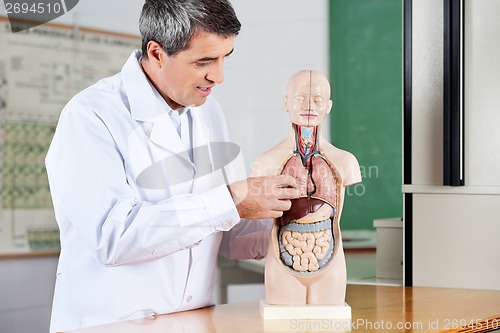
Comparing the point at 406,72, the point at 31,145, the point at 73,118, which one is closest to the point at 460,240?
the point at 406,72

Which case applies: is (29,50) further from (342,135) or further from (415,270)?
(415,270)

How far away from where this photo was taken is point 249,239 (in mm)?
1777

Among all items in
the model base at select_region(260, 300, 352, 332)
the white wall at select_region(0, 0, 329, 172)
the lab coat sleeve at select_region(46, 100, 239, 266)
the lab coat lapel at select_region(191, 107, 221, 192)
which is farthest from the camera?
the white wall at select_region(0, 0, 329, 172)

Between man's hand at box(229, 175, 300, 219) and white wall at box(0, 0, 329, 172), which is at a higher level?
white wall at box(0, 0, 329, 172)

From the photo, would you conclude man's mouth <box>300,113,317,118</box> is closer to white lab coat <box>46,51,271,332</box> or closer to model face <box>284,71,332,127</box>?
model face <box>284,71,332,127</box>

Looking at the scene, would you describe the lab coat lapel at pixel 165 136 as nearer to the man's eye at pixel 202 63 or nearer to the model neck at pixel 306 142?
the man's eye at pixel 202 63

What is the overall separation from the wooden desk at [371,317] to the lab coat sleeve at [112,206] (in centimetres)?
16

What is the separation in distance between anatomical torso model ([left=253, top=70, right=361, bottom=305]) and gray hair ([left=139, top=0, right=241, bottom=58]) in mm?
219

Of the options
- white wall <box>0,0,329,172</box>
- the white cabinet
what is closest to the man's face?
white wall <box>0,0,329,172</box>

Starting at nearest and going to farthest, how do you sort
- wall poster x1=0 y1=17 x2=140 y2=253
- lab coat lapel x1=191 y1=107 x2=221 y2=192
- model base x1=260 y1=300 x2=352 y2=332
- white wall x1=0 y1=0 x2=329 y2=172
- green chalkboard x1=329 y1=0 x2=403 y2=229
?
model base x1=260 y1=300 x2=352 y2=332 < lab coat lapel x1=191 y1=107 x2=221 y2=192 < green chalkboard x1=329 y1=0 x2=403 y2=229 < wall poster x1=0 y1=17 x2=140 y2=253 < white wall x1=0 y1=0 x2=329 y2=172

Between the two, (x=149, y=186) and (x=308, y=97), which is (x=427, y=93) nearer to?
(x=308, y=97)

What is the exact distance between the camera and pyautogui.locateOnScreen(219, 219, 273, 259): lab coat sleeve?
176cm

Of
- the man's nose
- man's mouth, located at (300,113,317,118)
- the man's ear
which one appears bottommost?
man's mouth, located at (300,113,317,118)

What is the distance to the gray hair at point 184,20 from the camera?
4.84 ft
